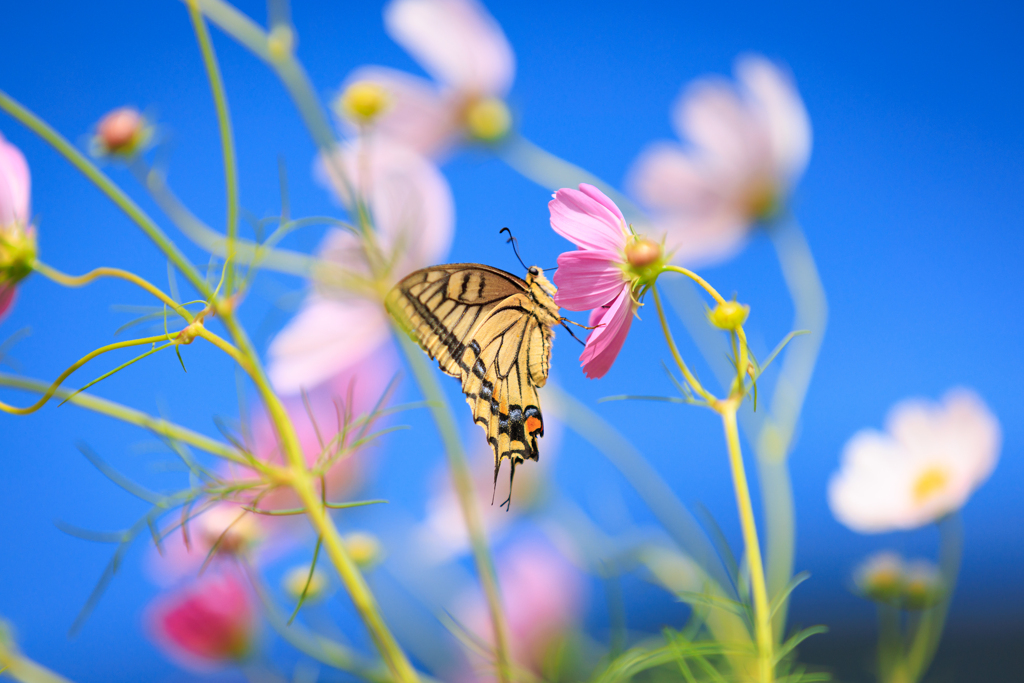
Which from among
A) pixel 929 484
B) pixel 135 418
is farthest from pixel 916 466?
pixel 135 418

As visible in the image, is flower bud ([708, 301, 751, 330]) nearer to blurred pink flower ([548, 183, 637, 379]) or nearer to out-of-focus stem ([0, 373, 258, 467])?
blurred pink flower ([548, 183, 637, 379])

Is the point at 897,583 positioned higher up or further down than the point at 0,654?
higher up

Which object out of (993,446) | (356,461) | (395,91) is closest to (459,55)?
(395,91)

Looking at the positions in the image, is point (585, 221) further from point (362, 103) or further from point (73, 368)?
point (362, 103)

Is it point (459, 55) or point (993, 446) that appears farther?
point (459, 55)

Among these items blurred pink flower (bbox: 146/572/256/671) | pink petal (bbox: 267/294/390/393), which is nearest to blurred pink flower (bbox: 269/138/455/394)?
pink petal (bbox: 267/294/390/393)

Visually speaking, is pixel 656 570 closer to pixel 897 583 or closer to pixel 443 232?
pixel 897 583
